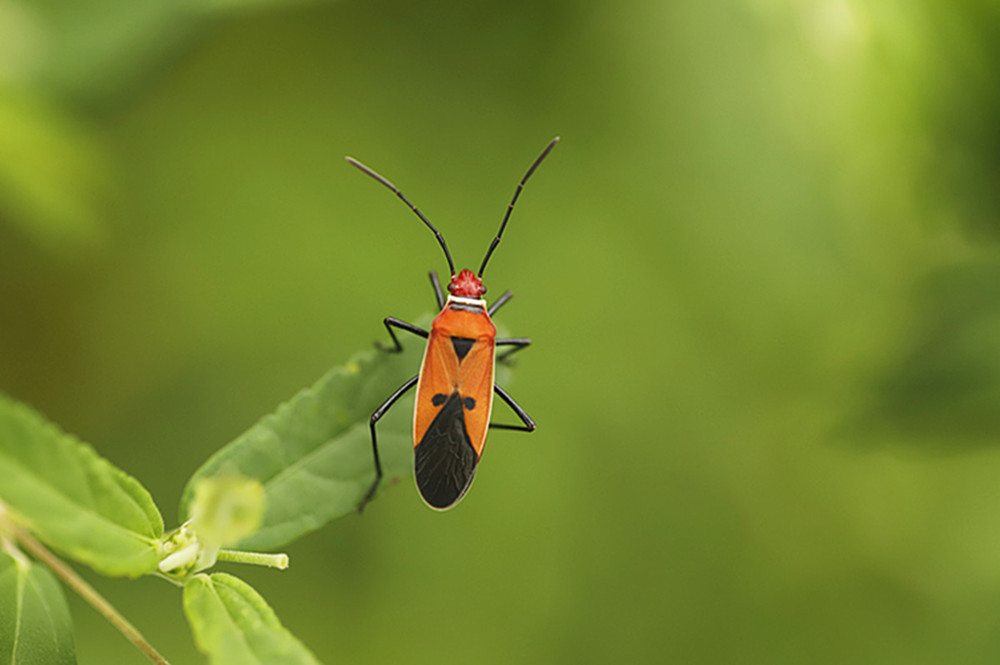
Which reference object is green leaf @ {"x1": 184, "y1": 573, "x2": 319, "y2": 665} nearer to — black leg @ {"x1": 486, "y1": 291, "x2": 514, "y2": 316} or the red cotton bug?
the red cotton bug

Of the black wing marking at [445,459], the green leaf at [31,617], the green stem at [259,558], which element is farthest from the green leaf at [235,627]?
the black wing marking at [445,459]

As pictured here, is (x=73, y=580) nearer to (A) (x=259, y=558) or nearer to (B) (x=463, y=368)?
(A) (x=259, y=558)

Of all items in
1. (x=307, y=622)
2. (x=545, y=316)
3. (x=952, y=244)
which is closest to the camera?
(x=952, y=244)

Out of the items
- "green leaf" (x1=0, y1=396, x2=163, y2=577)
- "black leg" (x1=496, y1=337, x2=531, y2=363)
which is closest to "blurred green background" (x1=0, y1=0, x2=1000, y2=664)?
"black leg" (x1=496, y1=337, x2=531, y2=363)

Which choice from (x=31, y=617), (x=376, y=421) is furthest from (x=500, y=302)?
(x=31, y=617)

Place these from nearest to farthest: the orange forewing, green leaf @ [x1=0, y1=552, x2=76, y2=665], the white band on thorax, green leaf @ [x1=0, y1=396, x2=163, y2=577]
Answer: green leaf @ [x1=0, y1=396, x2=163, y2=577] < green leaf @ [x1=0, y1=552, x2=76, y2=665] < the orange forewing < the white band on thorax

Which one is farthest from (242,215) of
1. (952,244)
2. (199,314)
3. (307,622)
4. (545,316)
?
(952,244)

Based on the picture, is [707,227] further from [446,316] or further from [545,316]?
[446,316]
